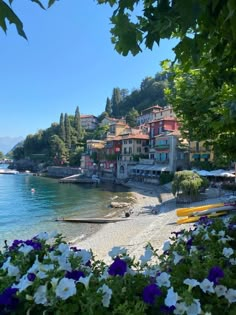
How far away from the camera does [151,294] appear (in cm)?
238

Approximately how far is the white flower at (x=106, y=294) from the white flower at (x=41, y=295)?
0.41m

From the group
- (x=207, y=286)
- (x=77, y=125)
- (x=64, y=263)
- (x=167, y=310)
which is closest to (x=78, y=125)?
(x=77, y=125)

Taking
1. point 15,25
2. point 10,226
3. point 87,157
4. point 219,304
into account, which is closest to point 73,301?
point 219,304

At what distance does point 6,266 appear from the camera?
2.85 meters

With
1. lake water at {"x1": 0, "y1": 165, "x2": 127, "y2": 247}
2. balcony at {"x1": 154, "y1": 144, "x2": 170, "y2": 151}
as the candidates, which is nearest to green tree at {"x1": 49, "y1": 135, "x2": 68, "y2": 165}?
balcony at {"x1": 154, "y1": 144, "x2": 170, "y2": 151}

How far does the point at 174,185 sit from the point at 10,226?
17.5 metres

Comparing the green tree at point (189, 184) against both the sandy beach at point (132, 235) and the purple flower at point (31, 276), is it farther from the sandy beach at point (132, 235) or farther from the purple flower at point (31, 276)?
the purple flower at point (31, 276)

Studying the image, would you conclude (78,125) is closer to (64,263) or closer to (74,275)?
(64,263)

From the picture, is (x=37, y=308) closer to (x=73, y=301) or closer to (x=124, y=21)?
(x=73, y=301)

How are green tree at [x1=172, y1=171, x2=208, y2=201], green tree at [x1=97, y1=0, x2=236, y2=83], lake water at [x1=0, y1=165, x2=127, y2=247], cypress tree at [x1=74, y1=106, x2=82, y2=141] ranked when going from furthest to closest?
cypress tree at [x1=74, y1=106, x2=82, y2=141], green tree at [x1=172, y1=171, x2=208, y2=201], lake water at [x1=0, y1=165, x2=127, y2=247], green tree at [x1=97, y1=0, x2=236, y2=83]

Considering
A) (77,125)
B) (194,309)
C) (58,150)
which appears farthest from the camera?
(77,125)

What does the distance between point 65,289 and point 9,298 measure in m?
0.46

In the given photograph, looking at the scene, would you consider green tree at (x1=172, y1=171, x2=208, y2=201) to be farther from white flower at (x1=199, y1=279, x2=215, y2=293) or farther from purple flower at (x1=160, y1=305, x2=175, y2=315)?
purple flower at (x1=160, y1=305, x2=175, y2=315)

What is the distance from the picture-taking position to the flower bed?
2.23 meters
